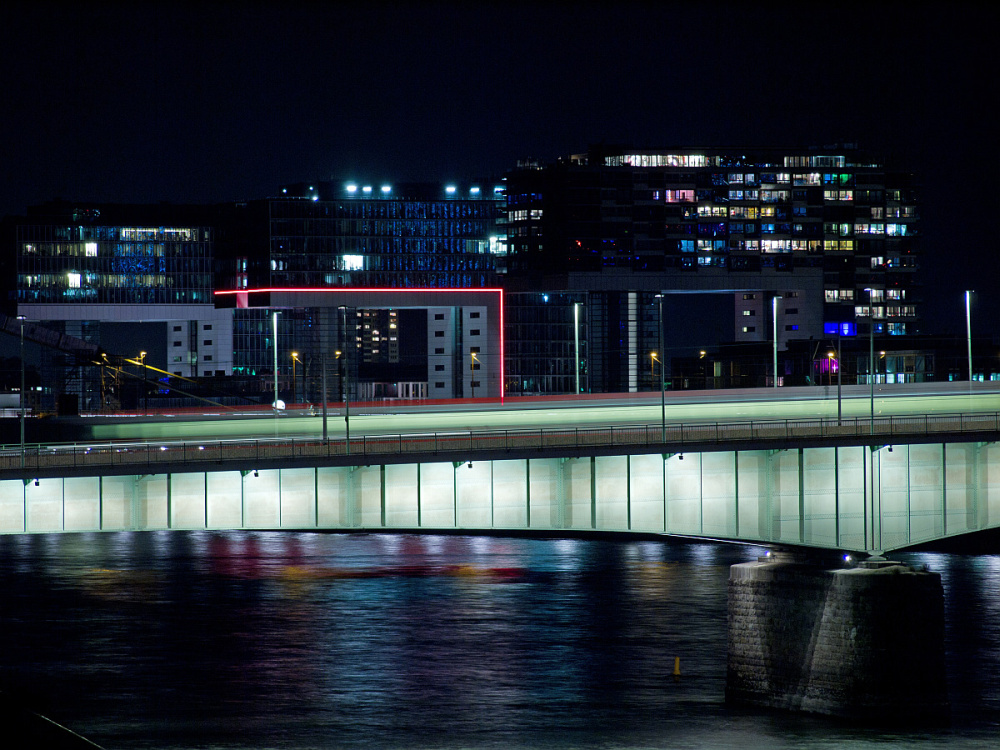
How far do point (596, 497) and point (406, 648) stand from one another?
19.9 m

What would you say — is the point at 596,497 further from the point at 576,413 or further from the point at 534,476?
the point at 576,413

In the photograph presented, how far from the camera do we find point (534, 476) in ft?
265

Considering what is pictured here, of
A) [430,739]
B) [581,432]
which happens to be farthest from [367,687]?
[581,432]

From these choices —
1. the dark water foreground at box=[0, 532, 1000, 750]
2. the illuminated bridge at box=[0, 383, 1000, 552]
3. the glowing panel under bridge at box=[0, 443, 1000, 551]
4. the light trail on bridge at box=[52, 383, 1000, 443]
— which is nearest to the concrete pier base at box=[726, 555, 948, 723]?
the dark water foreground at box=[0, 532, 1000, 750]

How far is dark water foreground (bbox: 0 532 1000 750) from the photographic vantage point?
161 ft

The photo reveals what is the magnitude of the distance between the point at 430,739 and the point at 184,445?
97.2ft

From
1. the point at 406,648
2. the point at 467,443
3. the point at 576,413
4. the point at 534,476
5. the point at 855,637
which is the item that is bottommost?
the point at 406,648

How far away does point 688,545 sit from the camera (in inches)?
4368

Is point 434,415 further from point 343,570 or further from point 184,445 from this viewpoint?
point 184,445

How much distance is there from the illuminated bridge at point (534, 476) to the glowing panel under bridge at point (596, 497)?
3.4 inches

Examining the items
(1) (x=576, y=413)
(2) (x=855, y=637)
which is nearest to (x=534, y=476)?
(1) (x=576, y=413)

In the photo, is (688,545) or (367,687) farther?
(688,545)

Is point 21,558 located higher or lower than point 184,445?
lower

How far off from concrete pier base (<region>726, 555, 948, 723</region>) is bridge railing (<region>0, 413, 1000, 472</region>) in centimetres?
3298
